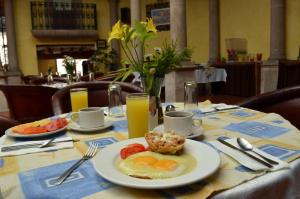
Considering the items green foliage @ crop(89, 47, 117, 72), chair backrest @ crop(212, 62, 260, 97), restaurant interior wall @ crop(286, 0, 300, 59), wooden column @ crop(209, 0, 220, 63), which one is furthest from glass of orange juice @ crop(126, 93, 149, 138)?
green foliage @ crop(89, 47, 117, 72)

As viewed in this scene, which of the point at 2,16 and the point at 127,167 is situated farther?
the point at 2,16

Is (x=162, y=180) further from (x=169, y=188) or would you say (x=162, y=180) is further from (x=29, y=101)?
(x=29, y=101)

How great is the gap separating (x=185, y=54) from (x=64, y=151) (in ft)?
1.90

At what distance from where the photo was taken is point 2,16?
10852 millimetres

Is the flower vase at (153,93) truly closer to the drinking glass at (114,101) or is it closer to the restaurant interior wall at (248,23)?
the drinking glass at (114,101)

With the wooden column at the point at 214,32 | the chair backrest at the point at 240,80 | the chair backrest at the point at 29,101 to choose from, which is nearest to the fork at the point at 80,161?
the chair backrest at the point at 29,101

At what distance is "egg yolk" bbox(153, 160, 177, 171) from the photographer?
2.53ft

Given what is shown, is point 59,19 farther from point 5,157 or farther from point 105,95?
point 5,157

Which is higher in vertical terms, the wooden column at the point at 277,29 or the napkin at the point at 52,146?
the wooden column at the point at 277,29

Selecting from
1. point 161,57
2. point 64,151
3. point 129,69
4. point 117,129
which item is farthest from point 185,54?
point 64,151

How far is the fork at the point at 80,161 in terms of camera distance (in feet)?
2.55

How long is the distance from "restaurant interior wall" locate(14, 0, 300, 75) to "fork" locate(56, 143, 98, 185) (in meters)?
7.34

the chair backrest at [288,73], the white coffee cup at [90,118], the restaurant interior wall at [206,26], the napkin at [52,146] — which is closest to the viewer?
the napkin at [52,146]

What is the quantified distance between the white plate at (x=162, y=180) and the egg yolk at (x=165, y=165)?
0.05 m
